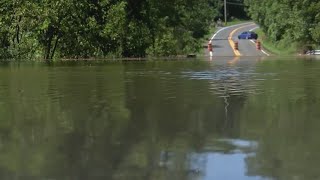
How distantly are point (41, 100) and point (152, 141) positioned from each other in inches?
187

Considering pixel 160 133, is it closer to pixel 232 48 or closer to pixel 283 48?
pixel 283 48

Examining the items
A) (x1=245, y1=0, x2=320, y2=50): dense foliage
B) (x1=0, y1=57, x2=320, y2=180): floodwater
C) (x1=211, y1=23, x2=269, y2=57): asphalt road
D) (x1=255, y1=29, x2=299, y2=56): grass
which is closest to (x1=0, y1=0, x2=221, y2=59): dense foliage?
(x1=211, y1=23, x2=269, y2=57): asphalt road

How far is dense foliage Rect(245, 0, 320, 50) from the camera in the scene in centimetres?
4781

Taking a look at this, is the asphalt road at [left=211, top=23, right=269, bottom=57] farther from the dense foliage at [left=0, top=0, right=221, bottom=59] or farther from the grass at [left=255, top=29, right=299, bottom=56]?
the dense foliage at [left=0, top=0, right=221, bottom=59]

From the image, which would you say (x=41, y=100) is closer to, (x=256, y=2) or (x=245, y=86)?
(x=245, y=86)

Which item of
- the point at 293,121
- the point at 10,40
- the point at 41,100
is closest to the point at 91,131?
the point at 293,121

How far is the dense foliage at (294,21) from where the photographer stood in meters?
47.8

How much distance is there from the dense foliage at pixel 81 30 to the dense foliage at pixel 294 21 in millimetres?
13528

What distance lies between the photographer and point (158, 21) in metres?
39.5

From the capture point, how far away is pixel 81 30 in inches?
1395

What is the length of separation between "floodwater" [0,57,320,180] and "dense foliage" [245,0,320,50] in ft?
116

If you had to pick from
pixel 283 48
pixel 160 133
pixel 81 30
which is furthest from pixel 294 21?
pixel 160 133

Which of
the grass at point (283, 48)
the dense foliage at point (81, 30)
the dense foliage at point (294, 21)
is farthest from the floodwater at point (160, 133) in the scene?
the dense foliage at point (294, 21)

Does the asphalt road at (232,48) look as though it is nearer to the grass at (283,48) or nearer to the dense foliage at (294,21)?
the grass at (283,48)
